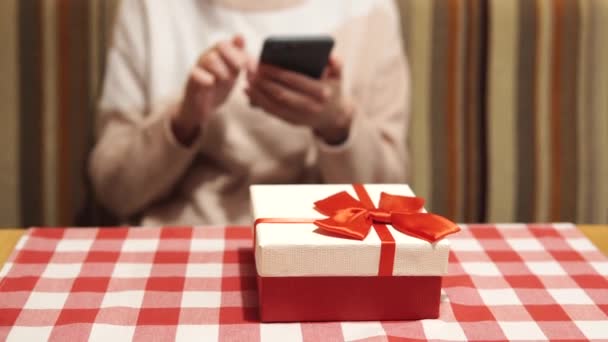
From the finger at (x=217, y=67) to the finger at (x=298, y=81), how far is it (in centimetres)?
6

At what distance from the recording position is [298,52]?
1.18 metres

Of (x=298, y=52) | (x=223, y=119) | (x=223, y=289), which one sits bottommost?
(x=223, y=289)

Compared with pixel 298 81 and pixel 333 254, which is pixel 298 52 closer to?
pixel 298 81

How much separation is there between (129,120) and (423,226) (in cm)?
63

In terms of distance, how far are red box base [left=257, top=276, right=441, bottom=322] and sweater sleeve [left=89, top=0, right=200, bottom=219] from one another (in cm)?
52

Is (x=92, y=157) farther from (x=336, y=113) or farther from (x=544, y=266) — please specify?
(x=544, y=266)

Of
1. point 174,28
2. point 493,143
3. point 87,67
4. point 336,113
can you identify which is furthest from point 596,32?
point 87,67

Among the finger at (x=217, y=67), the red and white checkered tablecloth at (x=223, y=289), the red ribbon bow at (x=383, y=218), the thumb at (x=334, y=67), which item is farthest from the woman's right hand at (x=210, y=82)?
the red ribbon bow at (x=383, y=218)

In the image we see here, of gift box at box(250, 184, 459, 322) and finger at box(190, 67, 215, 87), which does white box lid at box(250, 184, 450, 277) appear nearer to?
gift box at box(250, 184, 459, 322)

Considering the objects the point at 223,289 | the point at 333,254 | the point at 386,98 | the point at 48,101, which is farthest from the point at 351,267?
the point at 48,101

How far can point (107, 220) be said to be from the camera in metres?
1.37

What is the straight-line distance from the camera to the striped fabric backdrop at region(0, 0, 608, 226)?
4.35ft

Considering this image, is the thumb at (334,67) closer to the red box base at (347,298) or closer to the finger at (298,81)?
the finger at (298,81)

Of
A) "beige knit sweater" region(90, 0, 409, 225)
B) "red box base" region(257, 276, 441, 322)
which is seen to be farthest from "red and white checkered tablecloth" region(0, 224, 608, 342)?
"beige knit sweater" region(90, 0, 409, 225)
